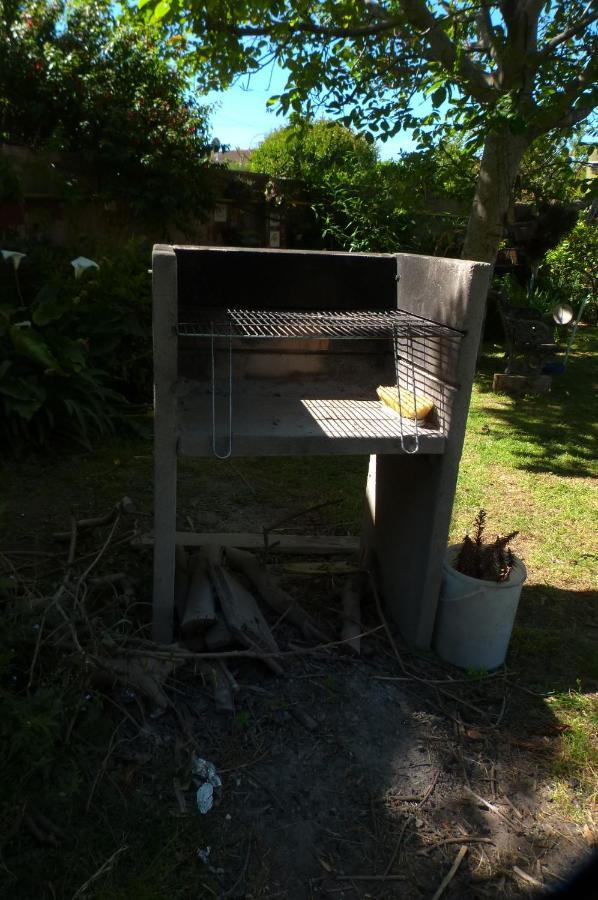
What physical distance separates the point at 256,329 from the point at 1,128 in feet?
20.5

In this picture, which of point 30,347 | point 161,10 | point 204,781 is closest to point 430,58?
point 161,10

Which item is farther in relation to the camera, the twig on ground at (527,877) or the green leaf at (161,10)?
the green leaf at (161,10)

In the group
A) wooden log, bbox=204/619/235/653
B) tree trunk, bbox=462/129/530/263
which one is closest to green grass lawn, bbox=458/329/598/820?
wooden log, bbox=204/619/235/653

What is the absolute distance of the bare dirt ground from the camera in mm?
2215

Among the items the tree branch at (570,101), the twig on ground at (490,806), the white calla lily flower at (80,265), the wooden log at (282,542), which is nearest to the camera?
the twig on ground at (490,806)

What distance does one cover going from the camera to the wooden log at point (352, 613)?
10.6 feet

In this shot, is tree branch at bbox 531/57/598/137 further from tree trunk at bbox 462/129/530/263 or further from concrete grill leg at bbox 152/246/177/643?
concrete grill leg at bbox 152/246/177/643

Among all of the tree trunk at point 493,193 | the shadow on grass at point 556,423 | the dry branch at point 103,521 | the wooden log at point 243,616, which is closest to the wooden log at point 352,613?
the wooden log at point 243,616

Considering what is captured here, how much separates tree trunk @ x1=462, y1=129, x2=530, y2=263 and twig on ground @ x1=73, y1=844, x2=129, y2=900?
6.20 metres

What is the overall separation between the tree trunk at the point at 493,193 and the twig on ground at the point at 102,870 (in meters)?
6.20

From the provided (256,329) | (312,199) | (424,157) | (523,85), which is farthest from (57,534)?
(312,199)

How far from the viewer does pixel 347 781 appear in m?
2.57

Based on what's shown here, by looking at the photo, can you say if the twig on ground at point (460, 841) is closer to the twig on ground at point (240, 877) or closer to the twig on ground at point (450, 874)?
the twig on ground at point (450, 874)

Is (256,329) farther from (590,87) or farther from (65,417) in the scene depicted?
(590,87)
